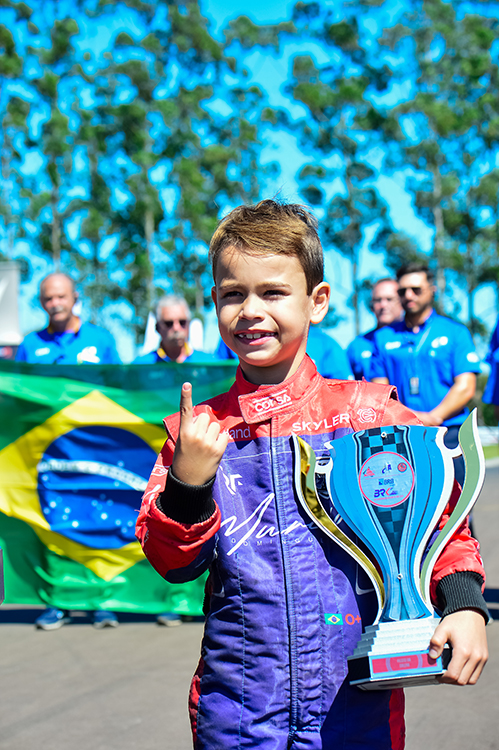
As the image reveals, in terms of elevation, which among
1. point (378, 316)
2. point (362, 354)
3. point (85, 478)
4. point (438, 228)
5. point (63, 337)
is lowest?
point (85, 478)

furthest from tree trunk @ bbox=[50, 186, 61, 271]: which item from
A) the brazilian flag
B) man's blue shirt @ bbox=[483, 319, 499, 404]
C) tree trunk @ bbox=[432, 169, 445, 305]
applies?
man's blue shirt @ bbox=[483, 319, 499, 404]

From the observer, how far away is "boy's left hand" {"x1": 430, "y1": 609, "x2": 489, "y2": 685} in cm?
129

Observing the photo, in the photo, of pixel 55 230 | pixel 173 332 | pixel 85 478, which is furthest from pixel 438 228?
pixel 85 478

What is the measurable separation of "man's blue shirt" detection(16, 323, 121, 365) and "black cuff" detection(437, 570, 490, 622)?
4590mm

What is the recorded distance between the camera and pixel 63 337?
589cm

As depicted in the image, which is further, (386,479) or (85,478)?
(85,478)

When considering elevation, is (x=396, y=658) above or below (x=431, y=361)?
below

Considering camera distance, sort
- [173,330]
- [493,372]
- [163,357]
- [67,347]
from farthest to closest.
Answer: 1. [163,357]
2. [67,347]
3. [173,330]
4. [493,372]

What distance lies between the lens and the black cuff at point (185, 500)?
1381 millimetres

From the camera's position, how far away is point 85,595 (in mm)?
5305

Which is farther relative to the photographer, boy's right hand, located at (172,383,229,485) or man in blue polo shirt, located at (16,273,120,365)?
man in blue polo shirt, located at (16,273,120,365)

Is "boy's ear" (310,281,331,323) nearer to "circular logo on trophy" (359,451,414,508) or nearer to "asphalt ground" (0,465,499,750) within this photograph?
"circular logo on trophy" (359,451,414,508)

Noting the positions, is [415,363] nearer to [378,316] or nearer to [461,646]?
[378,316]

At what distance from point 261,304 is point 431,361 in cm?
385
